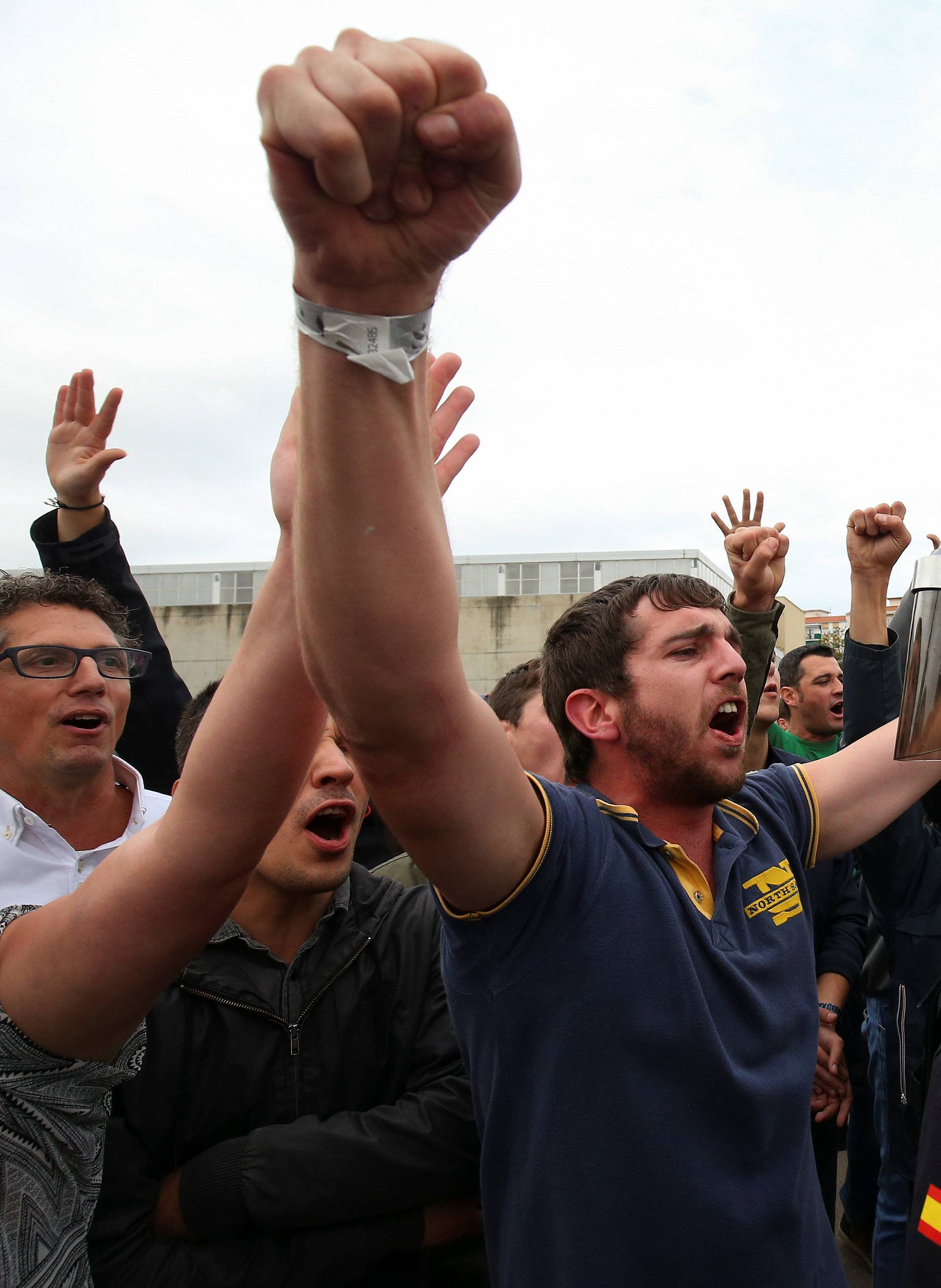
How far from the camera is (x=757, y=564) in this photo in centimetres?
297

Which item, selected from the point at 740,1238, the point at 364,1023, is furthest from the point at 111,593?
the point at 740,1238

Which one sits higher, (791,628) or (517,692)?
(517,692)

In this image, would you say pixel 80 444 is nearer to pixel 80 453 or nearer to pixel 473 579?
pixel 80 453

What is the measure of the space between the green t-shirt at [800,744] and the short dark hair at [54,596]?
3572 millimetres

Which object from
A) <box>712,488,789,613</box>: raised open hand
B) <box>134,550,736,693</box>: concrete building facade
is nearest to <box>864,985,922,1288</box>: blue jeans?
<box>712,488,789,613</box>: raised open hand

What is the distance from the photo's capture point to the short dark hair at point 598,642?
81.3 inches

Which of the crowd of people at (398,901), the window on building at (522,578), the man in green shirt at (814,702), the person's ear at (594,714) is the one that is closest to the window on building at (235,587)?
the window on building at (522,578)

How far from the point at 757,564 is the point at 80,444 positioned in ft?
6.99

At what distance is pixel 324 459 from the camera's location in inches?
35.0

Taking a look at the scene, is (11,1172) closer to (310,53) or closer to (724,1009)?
(724,1009)

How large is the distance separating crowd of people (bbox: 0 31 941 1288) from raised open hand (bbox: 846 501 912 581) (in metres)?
0.26

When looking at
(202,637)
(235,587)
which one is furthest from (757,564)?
(235,587)

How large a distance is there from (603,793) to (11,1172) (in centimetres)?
119

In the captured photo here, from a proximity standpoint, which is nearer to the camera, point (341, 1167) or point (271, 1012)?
point (341, 1167)
